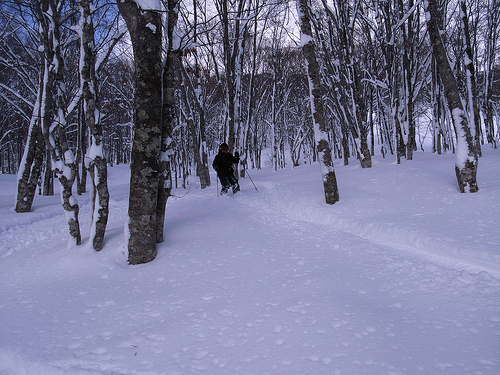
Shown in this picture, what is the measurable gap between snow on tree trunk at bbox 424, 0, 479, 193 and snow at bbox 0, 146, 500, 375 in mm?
356

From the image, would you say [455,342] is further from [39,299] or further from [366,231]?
[39,299]

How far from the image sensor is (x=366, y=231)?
4.79m

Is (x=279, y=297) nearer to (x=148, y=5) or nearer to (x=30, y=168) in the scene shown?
(x=148, y=5)

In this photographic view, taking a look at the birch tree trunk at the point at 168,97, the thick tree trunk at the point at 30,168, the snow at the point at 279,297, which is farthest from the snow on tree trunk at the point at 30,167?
the birch tree trunk at the point at 168,97

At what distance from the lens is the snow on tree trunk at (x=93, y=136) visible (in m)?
4.63

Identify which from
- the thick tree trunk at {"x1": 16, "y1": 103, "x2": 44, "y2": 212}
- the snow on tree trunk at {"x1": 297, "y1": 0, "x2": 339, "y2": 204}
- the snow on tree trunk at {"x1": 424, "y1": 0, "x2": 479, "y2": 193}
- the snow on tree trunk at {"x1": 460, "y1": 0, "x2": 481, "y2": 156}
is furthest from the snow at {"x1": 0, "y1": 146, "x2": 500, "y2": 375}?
the thick tree trunk at {"x1": 16, "y1": 103, "x2": 44, "y2": 212}

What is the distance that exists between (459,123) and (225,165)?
21.1 feet

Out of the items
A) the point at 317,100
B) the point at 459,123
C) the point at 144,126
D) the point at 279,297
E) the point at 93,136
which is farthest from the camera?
the point at 317,100

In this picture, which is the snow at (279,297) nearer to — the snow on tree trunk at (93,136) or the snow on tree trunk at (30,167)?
the snow on tree trunk at (93,136)

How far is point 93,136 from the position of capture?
469 centimetres

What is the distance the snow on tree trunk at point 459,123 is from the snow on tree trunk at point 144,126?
218 inches

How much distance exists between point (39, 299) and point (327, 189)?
5447 mm

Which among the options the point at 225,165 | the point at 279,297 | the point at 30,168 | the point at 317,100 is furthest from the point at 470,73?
the point at 30,168

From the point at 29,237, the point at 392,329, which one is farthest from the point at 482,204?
the point at 29,237
